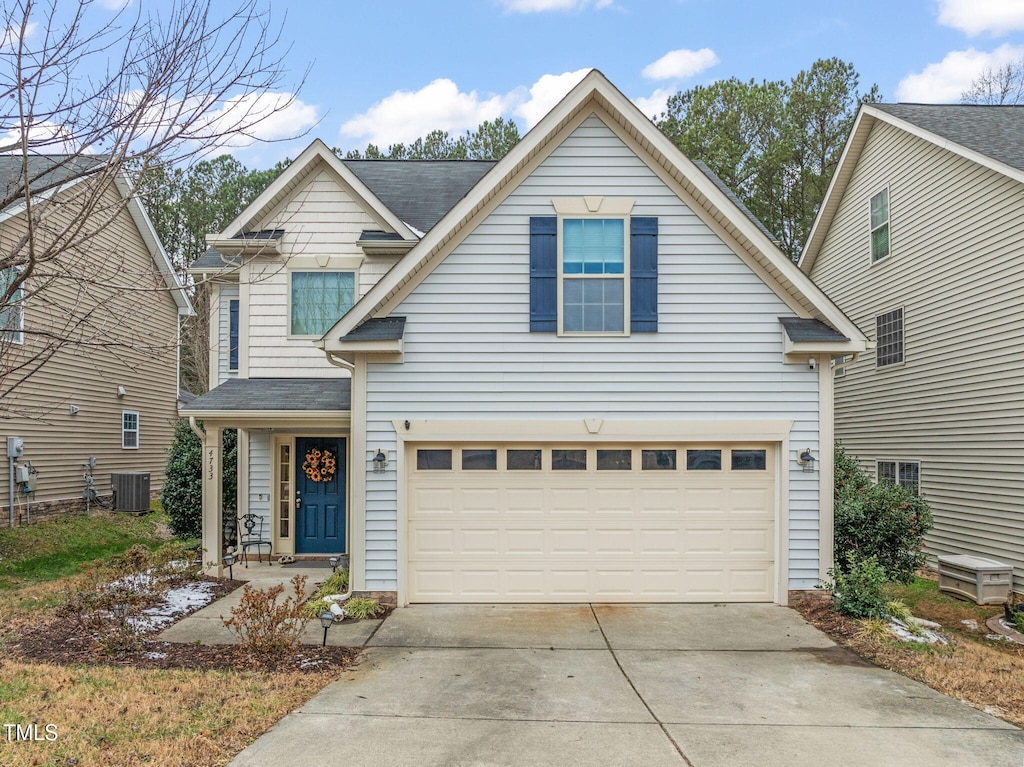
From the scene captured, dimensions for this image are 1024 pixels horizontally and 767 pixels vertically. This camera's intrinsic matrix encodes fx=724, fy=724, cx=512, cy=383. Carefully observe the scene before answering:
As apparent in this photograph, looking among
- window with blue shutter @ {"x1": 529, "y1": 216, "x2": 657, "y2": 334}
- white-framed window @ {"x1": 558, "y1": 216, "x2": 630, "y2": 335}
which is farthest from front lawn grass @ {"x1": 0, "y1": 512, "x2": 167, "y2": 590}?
white-framed window @ {"x1": 558, "y1": 216, "x2": 630, "y2": 335}

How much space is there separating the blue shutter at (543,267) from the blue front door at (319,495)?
460 cm

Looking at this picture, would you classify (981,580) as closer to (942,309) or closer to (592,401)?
(942,309)

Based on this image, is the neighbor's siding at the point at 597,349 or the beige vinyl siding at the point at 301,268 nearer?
the neighbor's siding at the point at 597,349

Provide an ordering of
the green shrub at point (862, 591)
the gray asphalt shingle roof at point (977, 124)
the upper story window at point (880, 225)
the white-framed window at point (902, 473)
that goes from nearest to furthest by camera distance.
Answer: the green shrub at point (862, 591), the gray asphalt shingle roof at point (977, 124), the white-framed window at point (902, 473), the upper story window at point (880, 225)

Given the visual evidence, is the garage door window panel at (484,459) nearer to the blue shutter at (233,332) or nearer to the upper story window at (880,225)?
the blue shutter at (233,332)

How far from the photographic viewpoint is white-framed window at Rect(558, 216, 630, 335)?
31.4ft

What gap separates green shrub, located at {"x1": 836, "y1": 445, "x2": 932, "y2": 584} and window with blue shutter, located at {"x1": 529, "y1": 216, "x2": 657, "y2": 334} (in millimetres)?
3650

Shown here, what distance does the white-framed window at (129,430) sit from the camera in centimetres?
1941

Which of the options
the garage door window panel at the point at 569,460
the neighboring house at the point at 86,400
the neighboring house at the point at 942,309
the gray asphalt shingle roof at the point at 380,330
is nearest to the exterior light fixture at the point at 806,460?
the neighboring house at the point at 942,309

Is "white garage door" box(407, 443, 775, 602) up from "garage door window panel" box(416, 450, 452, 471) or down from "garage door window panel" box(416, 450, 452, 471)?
down

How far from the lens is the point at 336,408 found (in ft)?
34.2

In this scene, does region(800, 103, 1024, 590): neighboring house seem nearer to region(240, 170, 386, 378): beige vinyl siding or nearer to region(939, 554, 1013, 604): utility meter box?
region(939, 554, 1013, 604): utility meter box

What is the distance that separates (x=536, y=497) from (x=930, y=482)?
8.14 meters

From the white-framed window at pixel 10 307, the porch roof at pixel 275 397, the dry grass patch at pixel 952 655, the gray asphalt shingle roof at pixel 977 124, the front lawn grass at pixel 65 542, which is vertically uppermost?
the gray asphalt shingle roof at pixel 977 124
